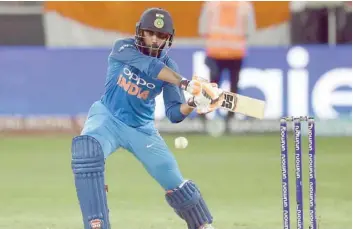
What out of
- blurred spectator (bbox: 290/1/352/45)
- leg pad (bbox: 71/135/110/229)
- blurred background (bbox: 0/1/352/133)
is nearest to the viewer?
leg pad (bbox: 71/135/110/229)

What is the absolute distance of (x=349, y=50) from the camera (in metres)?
13.1

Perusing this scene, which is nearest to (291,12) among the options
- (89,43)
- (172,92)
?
(89,43)

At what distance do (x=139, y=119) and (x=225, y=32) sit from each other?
7235 millimetres

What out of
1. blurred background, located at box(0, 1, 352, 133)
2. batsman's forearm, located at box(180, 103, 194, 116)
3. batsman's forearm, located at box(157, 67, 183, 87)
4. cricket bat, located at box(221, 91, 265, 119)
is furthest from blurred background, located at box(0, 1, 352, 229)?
cricket bat, located at box(221, 91, 265, 119)

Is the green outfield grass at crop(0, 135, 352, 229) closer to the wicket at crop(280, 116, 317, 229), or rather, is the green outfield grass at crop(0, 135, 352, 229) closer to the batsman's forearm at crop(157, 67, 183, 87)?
the wicket at crop(280, 116, 317, 229)

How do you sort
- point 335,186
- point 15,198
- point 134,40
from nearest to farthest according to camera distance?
point 134,40 < point 15,198 < point 335,186

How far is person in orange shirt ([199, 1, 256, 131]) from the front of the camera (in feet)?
43.8

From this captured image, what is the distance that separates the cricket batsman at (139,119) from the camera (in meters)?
6.28

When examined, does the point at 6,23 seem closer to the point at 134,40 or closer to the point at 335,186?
the point at 335,186

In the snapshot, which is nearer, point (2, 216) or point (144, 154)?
point (144, 154)

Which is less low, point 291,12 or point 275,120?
point 291,12

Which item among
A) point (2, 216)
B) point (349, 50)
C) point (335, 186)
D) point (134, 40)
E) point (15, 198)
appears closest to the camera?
point (134, 40)

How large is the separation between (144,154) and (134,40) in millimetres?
756

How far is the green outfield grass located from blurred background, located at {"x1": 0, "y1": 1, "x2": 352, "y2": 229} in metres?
0.04
